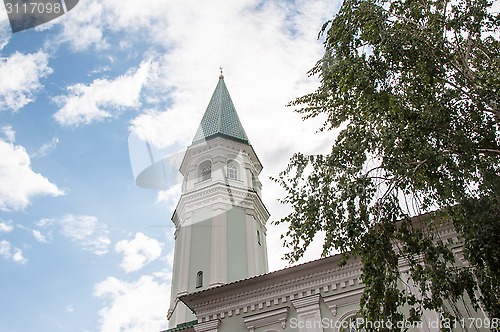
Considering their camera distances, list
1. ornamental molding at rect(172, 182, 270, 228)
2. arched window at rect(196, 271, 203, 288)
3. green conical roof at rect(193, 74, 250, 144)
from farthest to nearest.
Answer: green conical roof at rect(193, 74, 250, 144) < ornamental molding at rect(172, 182, 270, 228) < arched window at rect(196, 271, 203, 288)

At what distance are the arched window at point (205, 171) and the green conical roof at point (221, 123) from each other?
178cm

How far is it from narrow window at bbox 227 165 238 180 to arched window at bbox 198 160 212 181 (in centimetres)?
100

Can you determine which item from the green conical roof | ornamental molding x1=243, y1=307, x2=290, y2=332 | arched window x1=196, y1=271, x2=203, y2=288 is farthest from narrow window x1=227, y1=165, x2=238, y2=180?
ornamental molding x1=243, y1=307, x2=290, y2=332

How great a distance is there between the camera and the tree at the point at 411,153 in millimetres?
7344

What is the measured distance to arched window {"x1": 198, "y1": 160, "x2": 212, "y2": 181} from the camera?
2528cm

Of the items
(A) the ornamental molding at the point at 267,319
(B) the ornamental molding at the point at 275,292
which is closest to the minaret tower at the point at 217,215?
(B) the ornamental molding at the point at 275,292

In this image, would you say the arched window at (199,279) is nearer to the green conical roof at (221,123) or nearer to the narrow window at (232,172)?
the narrow window at (232,172)

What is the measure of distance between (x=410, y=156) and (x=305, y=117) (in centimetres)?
342

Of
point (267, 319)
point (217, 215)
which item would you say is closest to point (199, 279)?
point (217, 215)

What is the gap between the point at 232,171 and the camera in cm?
2556

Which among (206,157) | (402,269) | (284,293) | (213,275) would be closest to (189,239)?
(213,275)

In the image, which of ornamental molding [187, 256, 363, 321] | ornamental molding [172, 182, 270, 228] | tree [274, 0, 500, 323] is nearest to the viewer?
tree [274, 0, 500, 323]

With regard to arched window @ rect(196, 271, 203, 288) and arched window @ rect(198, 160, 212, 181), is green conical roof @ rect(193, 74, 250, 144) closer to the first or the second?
arched window @ rect(198, 160, 212, 181)

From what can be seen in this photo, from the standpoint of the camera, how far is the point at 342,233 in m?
8.05
